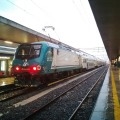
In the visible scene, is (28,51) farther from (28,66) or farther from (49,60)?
(49,60)

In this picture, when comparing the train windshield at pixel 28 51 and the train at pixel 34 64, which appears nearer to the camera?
the train at pixel 34 64

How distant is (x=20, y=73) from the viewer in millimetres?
15945

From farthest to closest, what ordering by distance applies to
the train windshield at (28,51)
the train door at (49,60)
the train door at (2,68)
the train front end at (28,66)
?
the train door at (2,68), the train door at (49,60), the train windshield at (28,51), the train front end at (28,66)

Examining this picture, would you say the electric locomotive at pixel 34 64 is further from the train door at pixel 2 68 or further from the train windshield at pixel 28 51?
the train door at pixel 2 68

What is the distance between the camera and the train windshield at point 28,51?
1669 centimetres

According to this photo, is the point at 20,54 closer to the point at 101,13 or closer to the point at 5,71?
the point at 101,13

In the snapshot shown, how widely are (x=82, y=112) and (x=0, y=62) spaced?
71.6 feet

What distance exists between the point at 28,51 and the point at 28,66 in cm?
128

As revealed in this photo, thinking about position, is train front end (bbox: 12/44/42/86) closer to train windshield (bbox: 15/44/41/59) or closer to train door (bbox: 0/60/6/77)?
train windshield (bbox: 15/44/41/59)

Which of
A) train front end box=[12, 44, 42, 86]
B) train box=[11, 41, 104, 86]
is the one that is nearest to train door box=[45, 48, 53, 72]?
train box=[11, 41, 104, 86]

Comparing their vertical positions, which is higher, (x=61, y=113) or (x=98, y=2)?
(x=98, y=2)

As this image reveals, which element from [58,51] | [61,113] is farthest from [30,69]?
[61,113]

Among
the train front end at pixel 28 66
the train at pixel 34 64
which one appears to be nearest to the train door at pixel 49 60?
the train at pixel 34 64

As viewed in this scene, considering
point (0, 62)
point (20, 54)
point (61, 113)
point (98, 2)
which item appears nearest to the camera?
point (61, 113)
